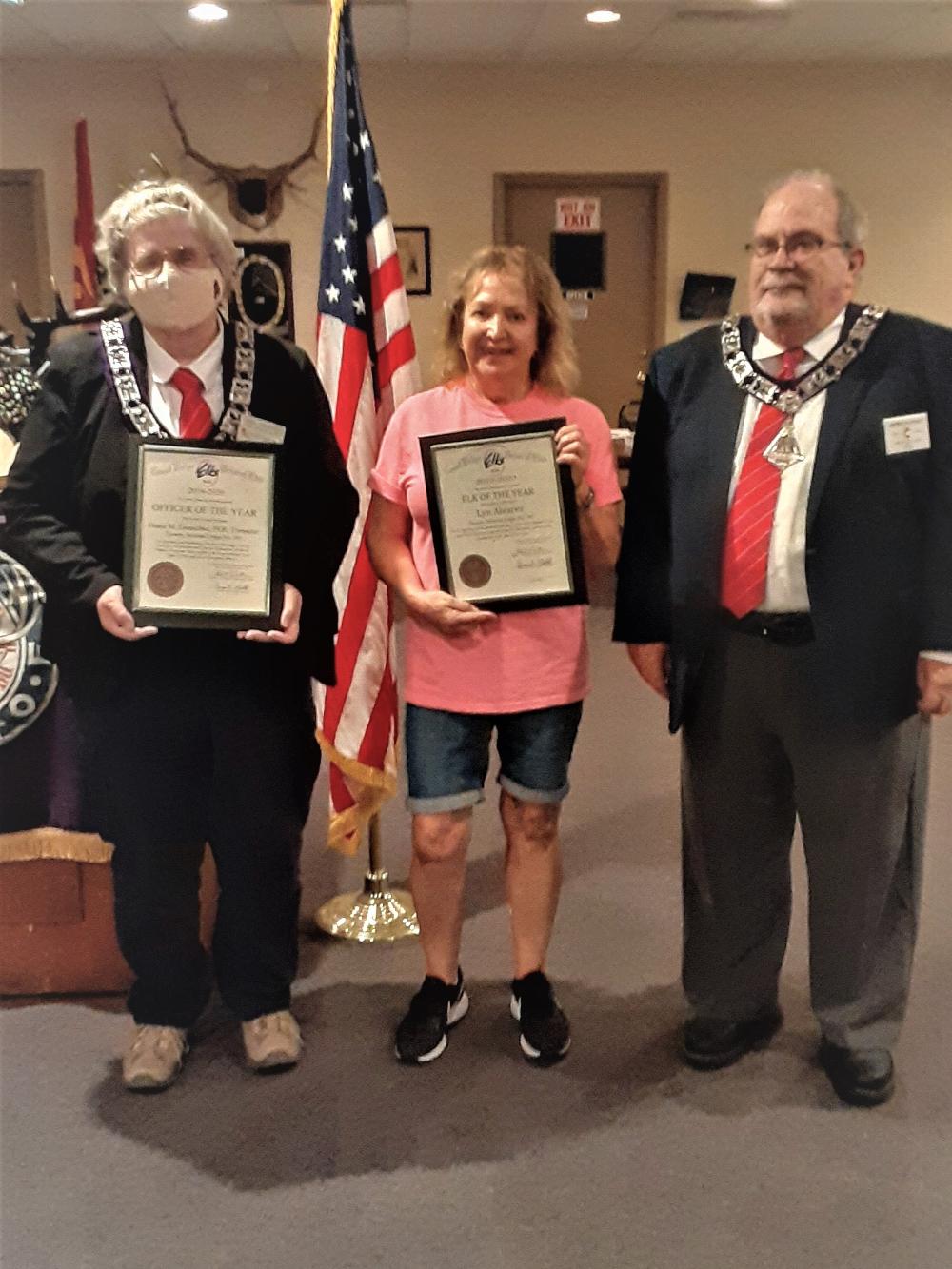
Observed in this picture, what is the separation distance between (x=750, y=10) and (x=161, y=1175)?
555 cm

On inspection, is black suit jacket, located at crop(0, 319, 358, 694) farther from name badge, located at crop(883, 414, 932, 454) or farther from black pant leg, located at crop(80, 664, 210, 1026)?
name badge, located at crop(883, 414, 932, 454)

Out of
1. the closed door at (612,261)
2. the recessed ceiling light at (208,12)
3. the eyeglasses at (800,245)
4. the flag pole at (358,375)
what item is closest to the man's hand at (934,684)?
the eyeglasses at (800,245)

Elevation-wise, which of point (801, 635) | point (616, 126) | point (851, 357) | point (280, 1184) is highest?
point (616, 126)

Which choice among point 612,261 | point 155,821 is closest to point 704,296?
point 612,261

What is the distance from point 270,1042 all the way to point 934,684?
1347 millimetres

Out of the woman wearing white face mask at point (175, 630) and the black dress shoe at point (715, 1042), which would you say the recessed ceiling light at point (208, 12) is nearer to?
the woman wearing white face mask at point (175, 630)

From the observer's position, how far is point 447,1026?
2104mm

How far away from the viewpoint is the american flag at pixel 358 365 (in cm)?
229

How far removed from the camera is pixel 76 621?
1.73 meters

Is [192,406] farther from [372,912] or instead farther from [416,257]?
[416,257]

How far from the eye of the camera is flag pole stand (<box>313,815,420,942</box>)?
2.54m

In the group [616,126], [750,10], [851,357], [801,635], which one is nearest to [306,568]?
[801,635]

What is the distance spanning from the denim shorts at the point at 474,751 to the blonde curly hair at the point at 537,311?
1.95ft

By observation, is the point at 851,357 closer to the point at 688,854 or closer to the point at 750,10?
the point at 688,854
